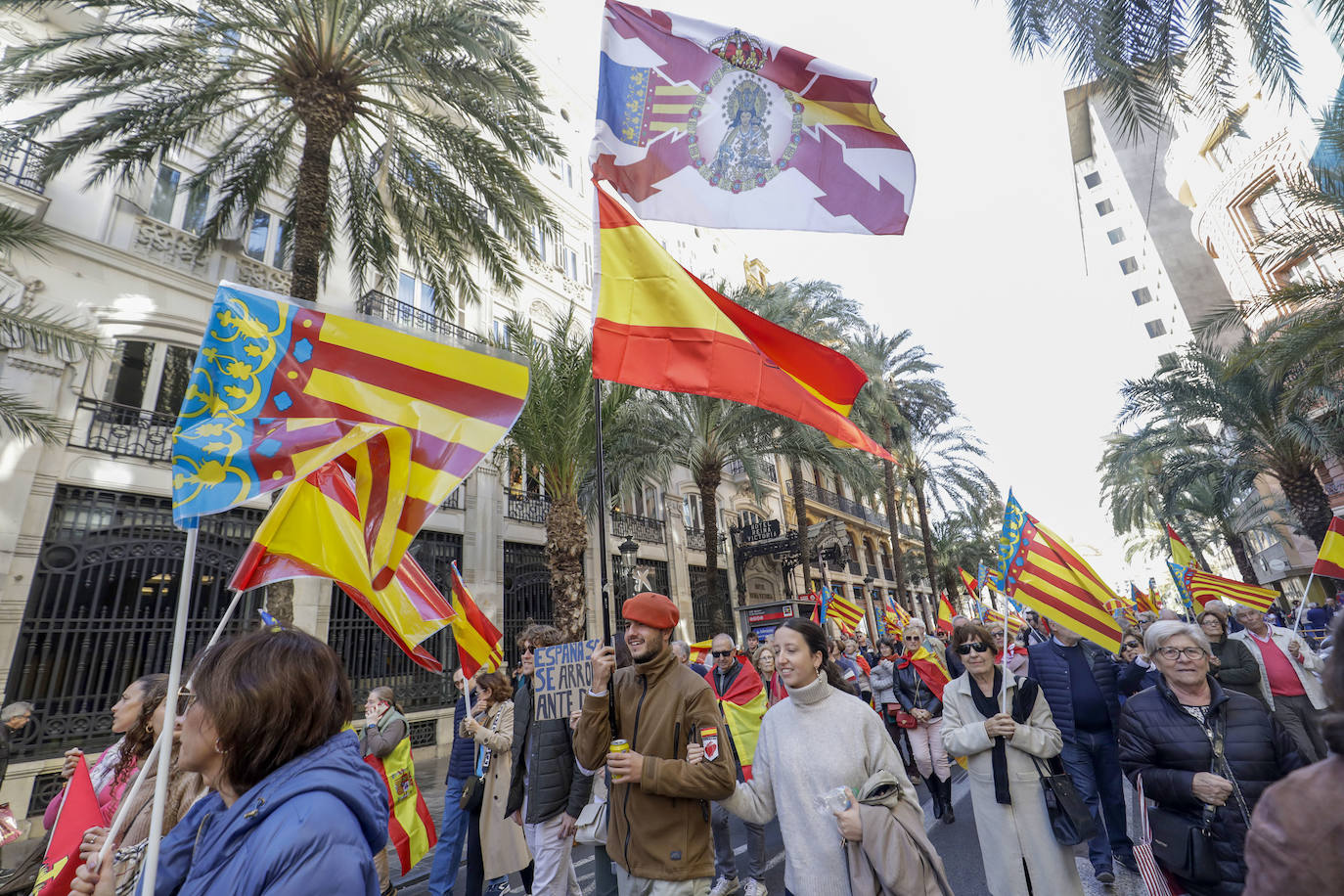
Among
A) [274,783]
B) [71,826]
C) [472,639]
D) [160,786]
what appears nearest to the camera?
[274,783]

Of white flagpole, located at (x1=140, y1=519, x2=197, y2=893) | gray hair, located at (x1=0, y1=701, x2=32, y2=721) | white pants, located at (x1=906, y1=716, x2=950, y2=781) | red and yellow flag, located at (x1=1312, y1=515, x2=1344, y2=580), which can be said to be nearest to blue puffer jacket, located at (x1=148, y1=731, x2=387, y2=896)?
white flagpole, located at (x1=140, y1=519, x2=197, y2=893)

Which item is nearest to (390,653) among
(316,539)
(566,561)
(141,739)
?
(566,561)

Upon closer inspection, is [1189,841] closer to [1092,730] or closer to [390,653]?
[1092,730]

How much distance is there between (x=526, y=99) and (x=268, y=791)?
11.3m

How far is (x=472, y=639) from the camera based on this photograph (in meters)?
5.85

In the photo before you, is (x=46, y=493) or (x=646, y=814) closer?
(x=646, y=814)

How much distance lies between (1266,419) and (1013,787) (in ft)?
65.3

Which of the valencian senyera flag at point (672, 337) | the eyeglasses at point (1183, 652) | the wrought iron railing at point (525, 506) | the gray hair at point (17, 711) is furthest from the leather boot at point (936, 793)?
the wrought iron railing at point (525, 506)

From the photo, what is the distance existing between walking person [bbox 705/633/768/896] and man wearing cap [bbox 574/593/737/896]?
245 cm

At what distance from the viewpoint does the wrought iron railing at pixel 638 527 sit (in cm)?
2181

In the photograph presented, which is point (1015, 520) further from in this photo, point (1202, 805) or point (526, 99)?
point (526, 99)

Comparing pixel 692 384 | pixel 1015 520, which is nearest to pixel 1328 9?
pixel 1015 520

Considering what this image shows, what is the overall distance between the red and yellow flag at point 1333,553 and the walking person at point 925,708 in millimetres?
5413

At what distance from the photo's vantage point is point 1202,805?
9.77ft
